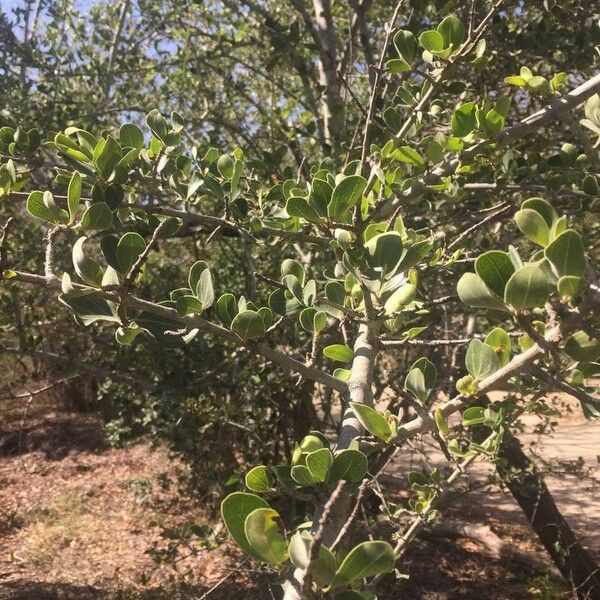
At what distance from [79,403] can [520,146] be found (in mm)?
8697

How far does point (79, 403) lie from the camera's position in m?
9.68

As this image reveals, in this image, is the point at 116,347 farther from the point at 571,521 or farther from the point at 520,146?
the point at 571,521

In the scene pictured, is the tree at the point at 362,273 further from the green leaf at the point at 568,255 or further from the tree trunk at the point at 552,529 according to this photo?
the tree trunk at the point at 552,529

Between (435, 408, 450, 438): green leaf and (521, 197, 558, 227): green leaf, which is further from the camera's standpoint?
(435, 408, 450, 438): green leaf

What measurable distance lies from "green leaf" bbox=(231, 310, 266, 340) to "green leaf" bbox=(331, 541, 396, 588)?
1.46ft

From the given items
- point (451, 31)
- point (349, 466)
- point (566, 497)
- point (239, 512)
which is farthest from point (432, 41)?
point (566, 497)

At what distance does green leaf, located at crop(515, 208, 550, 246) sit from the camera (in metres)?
0.70

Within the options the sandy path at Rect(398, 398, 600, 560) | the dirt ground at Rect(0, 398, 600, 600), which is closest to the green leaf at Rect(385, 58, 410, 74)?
the dirt ground at Rect(0, 398, 600, 600)

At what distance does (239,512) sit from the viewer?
62 cm

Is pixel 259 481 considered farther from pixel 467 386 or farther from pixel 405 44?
pixel 405 44

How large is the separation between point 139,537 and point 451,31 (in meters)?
5.21

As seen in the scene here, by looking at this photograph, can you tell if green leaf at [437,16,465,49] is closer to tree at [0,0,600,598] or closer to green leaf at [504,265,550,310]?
tree at [0,0,600,598]

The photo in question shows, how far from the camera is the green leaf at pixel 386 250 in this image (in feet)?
3.18

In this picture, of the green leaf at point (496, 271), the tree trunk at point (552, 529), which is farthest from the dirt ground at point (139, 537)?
the green leaf at point (496, 271)
